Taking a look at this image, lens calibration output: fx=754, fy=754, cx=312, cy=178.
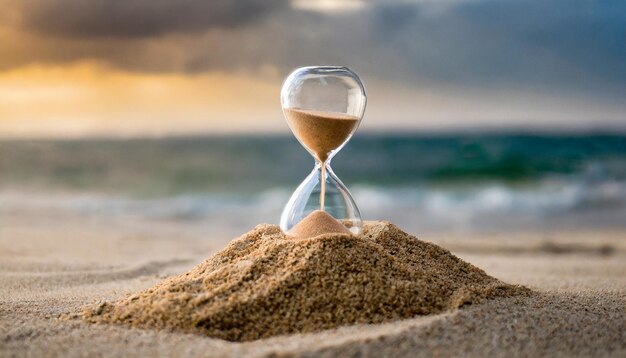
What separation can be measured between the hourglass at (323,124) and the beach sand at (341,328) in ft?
2.52

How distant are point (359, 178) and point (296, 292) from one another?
13.5m

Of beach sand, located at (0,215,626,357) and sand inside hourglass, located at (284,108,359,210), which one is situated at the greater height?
sand inside hourglass, located at (284,108,359,210)

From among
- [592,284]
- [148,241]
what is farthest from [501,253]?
[148,241]

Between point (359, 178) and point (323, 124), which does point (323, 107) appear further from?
point (359, 178)

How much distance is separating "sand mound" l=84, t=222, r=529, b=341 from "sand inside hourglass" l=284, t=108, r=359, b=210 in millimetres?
408

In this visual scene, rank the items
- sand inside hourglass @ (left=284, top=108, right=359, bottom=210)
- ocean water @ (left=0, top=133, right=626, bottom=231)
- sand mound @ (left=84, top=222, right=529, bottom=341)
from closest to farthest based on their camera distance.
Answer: sand mound @ (left=84, top=222, right=529, bottom=341)
sand inside hourglass @ (left=284, top=108, right=359, bottom=210)
ocean water @ (left=0, top=133, right=626, bottom=231)

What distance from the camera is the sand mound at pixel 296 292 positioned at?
9.41ft

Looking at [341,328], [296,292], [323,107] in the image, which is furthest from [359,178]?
[341,328]

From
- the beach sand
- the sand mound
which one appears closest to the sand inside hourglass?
the sand mound

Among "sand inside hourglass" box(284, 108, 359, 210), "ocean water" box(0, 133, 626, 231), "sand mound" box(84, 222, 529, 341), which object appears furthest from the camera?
"ocean water" box(0, 133, 626, 231)

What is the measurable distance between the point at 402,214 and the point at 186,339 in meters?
9.23

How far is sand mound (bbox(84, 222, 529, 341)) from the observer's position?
2867mm

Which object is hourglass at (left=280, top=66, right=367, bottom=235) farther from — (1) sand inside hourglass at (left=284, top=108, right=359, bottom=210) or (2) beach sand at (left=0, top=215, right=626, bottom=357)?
(2) beach sand at (left=0, top=215, right=626, bottom=357)

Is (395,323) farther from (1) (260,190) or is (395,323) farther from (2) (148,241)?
(1) (260,190)
